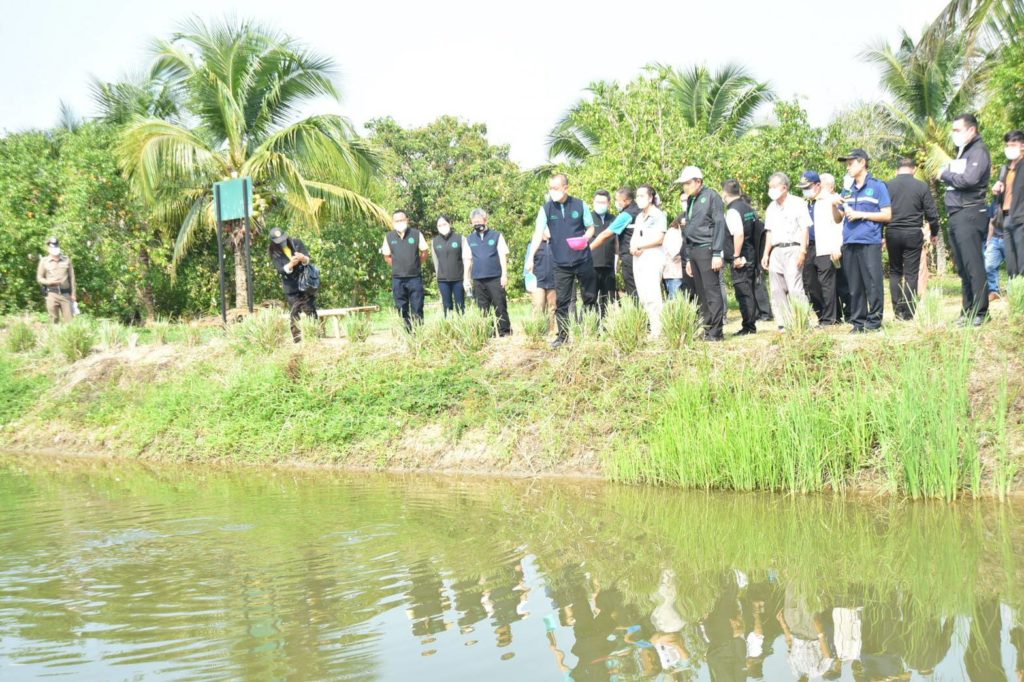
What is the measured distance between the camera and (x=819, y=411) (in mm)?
7656

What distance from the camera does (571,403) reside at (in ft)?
29.8

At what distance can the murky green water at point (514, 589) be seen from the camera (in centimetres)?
415

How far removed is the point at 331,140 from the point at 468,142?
16860mm

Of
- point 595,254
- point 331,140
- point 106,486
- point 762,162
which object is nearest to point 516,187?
point 331,140

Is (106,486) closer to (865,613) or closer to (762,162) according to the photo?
(865,613)

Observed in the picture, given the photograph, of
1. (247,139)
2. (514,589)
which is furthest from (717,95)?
(514,589)

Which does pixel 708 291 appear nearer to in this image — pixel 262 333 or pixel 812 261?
pixel 812 261

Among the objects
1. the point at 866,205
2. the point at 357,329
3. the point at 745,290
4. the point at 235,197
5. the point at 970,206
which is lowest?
the point at 357,329

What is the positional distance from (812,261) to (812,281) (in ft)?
0.73

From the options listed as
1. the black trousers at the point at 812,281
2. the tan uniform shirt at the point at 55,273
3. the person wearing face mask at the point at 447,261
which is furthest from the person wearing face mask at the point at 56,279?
the black trousers at the point at 812,281

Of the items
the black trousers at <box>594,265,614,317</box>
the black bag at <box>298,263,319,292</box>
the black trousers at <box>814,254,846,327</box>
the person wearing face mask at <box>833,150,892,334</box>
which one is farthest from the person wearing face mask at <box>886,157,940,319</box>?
the black bag at <box>298,263,319,292</box>

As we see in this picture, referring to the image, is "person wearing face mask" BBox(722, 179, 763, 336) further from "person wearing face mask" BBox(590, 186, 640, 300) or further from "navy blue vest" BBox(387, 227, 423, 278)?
"navy blue vest" BBox(387, 227, 423, 278)

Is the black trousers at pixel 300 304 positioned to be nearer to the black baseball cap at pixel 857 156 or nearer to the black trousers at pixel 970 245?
the black baseball cap at pixel 857 156

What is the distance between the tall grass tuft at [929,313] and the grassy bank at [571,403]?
0.08ft
